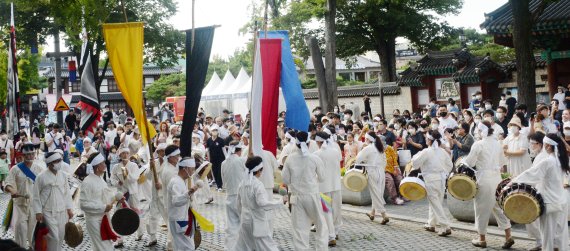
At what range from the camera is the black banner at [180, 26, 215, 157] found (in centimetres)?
958

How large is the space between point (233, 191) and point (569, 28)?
1210 cm

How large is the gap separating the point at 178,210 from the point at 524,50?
1029cm

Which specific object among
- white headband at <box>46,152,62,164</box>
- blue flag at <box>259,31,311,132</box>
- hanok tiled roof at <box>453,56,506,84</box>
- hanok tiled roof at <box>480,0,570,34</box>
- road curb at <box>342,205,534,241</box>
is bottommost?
road curb at <box>342,205,534,241</box>

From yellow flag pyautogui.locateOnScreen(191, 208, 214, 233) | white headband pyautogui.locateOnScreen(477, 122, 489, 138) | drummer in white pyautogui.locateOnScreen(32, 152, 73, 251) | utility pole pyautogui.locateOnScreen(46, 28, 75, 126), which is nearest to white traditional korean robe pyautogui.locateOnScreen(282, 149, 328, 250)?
yellow flag pyautogui.locateOnScreen(191, 208, 214, 233)

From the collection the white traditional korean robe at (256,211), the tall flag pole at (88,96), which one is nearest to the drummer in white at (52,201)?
the white traditional korean robe at (256,211)

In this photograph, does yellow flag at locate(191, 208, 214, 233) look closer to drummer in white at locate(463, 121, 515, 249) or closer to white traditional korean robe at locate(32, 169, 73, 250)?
white traditional korean robe at locate(32, 169, 73, 250)

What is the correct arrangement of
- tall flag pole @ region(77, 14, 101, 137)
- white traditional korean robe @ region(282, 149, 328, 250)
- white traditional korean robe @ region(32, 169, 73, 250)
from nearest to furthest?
white traditional korean robe @ region(32, 169, 73, 250)
white traditional korean robe @ region(282, 149, 328, 250)
tall flag pole @ region(77, 14, 101, 137)

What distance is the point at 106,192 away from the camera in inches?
368

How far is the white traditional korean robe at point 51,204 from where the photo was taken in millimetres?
9289

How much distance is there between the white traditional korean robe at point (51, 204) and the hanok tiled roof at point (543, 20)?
13424 millimetres

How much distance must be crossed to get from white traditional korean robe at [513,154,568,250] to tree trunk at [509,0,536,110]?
24.9ft

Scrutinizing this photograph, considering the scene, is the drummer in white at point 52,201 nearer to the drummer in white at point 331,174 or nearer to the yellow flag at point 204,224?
the yellow flag at point 204,224

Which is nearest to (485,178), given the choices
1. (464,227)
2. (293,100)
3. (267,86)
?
(464,227)

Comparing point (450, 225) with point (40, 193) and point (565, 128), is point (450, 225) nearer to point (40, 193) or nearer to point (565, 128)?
point (565, 128)
